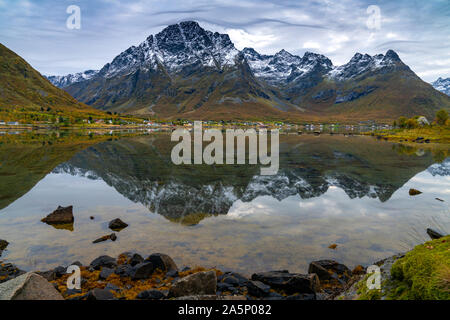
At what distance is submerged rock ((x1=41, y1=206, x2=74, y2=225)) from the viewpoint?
2098 centimetres

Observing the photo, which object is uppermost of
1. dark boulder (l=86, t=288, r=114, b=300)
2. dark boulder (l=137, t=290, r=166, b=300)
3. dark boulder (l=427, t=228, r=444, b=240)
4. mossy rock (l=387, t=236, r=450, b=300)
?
mossy rock (l=387, t=236, r=450, b=300)

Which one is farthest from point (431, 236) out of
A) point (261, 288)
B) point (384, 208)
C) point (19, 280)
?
point (19, 280)

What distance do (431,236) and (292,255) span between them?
10.0m

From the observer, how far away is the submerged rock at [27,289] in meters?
8.35

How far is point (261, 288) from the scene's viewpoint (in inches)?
456

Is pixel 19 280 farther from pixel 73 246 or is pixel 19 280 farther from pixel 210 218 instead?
pixel 210 218

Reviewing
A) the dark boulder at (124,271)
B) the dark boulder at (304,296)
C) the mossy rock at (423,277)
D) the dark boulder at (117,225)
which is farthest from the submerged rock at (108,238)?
the mossy rock at (423,277)

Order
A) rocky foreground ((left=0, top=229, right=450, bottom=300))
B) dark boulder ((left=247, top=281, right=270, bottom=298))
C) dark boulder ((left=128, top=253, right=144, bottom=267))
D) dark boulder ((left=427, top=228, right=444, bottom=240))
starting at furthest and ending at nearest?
dark boulder ((left=427, top=228, right=444, bottom=240)) → dark boulder ((left=128, top=253, right=144, bottom=267)) → dark boulder ((left=247, top=281, right=270, bottom=298)) → rocky foreground ((left=0, top=229, right=450, bottom=300))

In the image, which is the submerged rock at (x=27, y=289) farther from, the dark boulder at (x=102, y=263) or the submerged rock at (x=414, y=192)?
the submerged rock at (x=414, y=192)

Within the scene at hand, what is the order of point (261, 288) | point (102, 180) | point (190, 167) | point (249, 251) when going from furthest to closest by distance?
point (190, 167) < point (102, 180) < point (249, 251) < point (261, 288)

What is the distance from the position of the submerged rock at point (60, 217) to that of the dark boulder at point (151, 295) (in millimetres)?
13298

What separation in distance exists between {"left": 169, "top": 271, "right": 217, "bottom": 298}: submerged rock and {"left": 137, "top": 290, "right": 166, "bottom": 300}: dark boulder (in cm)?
53

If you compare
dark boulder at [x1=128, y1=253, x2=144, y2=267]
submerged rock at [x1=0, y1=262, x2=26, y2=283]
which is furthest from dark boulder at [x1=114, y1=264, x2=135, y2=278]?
submerged rock at [x1=0, y1=262, x2=26, y2=283]

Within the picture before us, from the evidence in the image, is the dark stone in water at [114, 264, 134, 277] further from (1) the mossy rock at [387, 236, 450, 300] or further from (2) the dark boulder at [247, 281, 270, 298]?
(1) the mossy rock at [387, 236, 450, 300]
